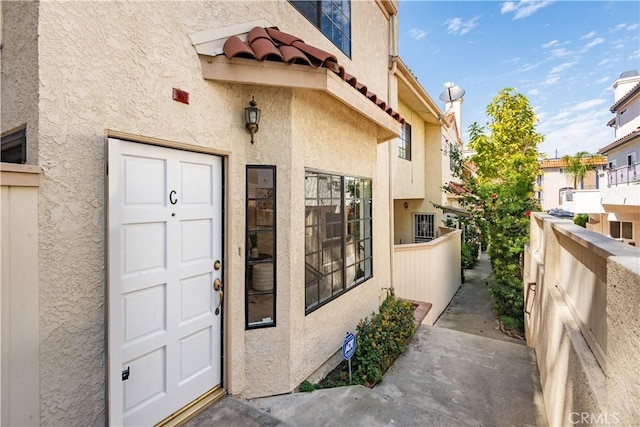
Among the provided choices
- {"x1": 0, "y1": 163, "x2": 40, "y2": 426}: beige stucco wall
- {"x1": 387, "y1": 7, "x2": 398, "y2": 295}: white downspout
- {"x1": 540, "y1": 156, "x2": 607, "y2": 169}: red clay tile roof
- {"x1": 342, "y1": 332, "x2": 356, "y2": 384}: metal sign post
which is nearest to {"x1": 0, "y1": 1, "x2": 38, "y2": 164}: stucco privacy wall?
{"x1": 0, "y1": 163, "x2": 40, "y2": 426}: beige stucco wall

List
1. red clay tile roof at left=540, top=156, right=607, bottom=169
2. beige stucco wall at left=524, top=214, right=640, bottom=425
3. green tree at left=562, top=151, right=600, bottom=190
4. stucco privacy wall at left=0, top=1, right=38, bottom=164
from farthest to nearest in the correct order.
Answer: red clay tile roof at left=540, top=156, right=607, bottom=169
green tree at left=562, top=151, right=600, bottom=190
stucco privacy wall at left=0, top=1, right=38, bottom=164
beige stucco wall at left=524, top=214, right=640, bottom=425

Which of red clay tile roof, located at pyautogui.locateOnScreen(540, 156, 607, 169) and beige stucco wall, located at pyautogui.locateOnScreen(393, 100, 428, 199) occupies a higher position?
red clay tile roof, located at pyautogui.locateOnScreen(540, 156, 607, 169)

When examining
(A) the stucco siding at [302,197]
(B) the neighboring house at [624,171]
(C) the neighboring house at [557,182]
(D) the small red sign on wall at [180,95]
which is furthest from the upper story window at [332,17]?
(C) the neighboring house at [557,182]

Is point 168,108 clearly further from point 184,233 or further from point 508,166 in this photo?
point 508,166

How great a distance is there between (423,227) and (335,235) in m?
11.4

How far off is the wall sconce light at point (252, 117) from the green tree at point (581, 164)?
4322 centimetres

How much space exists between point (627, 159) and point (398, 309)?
25.6 metres

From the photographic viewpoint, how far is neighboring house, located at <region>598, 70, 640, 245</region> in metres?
15.9

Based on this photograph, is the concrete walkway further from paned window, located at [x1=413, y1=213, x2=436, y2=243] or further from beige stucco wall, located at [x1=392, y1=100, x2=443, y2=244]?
paned window, located at [x1=413, y1=213, x2=436, y2=243]

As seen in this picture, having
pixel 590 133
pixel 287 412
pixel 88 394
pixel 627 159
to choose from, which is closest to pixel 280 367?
pixel 287 412

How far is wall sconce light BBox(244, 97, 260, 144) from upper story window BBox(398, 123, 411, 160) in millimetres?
9833

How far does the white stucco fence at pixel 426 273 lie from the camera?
9.47 m

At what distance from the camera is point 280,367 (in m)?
4.21

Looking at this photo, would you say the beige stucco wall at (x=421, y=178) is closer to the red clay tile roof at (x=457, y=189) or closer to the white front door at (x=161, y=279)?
the red clay tile roof at (x=457, y=189)
